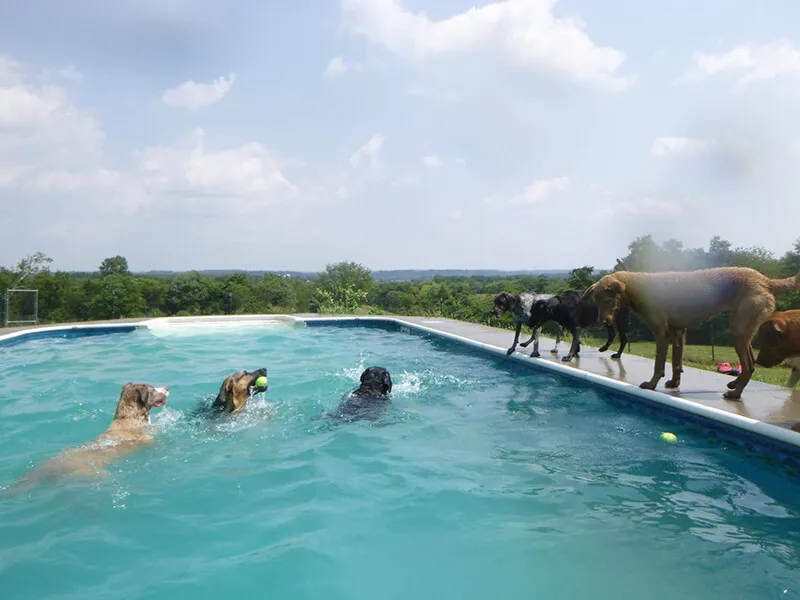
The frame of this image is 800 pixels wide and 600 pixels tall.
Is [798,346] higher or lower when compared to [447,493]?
higher

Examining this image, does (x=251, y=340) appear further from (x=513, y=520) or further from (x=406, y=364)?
(x=513, y=520)

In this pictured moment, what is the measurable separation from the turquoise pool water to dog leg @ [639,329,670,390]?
41cm

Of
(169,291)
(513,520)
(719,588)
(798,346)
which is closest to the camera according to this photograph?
(719,588)

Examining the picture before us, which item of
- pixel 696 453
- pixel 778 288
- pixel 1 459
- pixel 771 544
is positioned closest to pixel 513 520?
pixel 771 544

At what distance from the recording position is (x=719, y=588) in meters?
2.94

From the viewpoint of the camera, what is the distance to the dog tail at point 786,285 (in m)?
4.99

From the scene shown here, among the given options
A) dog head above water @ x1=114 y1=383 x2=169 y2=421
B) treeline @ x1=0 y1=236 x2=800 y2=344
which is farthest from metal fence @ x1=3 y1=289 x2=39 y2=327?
dog head above water @ x1=114 y1=383 x2=169 y2=421

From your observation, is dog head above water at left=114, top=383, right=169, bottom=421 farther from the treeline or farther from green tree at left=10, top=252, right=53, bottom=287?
green tree at left=10, top=252, right=53, bottom=287

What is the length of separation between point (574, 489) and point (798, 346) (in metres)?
2.58

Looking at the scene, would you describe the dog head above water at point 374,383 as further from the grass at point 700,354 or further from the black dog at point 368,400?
the grass at point 700,354

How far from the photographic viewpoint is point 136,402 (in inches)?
206

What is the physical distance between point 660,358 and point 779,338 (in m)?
1.37

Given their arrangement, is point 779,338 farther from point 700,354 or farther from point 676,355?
point 700,354

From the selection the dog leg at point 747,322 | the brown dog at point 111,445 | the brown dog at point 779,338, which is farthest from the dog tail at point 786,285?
the brown dog at point 111,445
